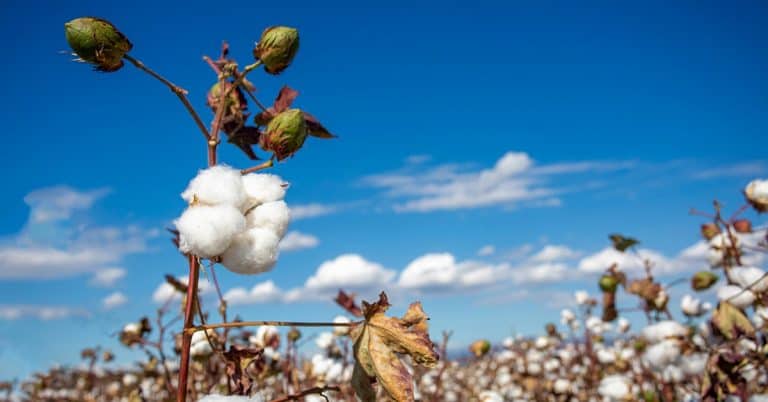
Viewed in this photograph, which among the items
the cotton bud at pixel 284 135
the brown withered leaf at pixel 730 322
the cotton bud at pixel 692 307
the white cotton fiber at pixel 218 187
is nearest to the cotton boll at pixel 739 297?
the brown withered leaf at pixel 730 322

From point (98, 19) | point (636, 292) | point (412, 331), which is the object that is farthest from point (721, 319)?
point (98, 19)

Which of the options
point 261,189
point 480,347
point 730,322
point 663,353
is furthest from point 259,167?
point 480,347

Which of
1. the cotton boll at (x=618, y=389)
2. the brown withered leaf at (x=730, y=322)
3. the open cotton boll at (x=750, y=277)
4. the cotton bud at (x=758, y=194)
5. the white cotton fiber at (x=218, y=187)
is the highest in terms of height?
the cotton bud at (x=758, y=194)

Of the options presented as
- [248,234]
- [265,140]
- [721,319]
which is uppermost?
[265,140]

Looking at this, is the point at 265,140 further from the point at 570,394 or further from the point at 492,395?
the point at 570,394

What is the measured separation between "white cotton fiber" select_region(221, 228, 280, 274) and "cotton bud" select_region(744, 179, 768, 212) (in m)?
2.35

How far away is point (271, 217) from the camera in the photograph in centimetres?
99

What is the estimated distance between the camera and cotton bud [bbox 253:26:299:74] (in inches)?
43.6

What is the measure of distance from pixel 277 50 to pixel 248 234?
0.37 m

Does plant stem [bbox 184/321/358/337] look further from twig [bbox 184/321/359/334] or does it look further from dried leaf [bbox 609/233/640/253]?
dried leaf [bbox 609/233/640/253]

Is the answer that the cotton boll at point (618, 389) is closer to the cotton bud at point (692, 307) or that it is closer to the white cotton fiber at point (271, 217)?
the cotton bud at point (692, 307)

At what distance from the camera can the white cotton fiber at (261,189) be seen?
3.29 ft

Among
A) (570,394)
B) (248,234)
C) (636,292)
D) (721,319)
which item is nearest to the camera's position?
(248,234)

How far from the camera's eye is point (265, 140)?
106cm
